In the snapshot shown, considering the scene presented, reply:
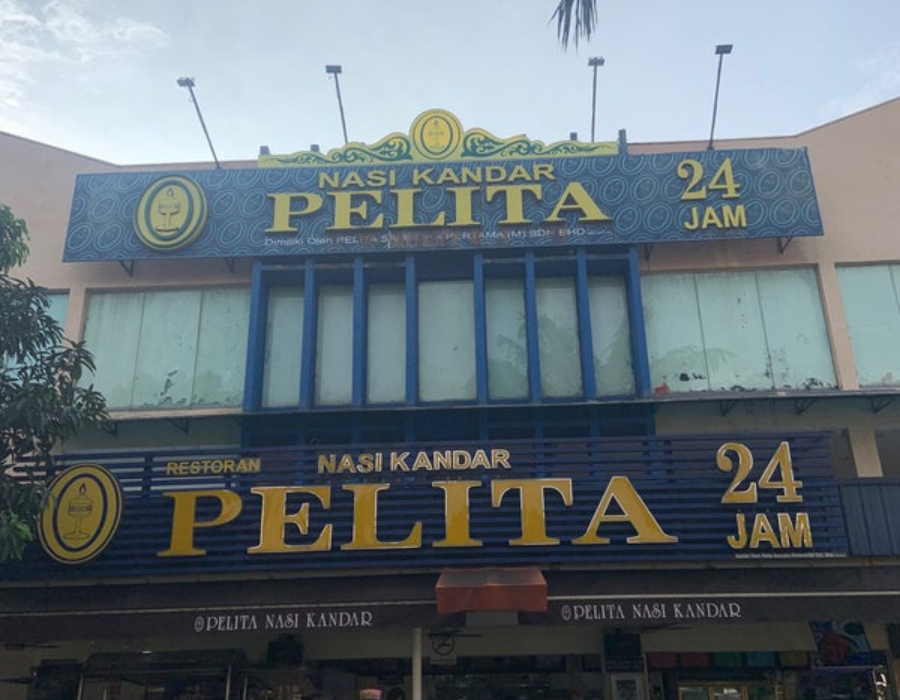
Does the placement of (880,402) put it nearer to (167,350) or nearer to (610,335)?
(610,335)

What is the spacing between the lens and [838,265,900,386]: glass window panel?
13.3 meters

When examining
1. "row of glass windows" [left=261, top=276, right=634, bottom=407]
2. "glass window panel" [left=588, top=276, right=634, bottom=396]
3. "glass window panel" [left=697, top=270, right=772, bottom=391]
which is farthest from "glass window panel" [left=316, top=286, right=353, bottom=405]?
"glass window panel" [left=697, top=270, right=772, bottom=391]

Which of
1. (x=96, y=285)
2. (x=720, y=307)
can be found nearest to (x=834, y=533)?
(x=720, y=307)

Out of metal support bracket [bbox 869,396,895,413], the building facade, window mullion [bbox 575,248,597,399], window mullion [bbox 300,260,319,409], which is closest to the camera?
the building facade

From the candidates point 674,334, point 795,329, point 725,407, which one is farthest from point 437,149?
point 795,329

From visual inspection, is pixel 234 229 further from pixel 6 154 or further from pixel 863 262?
pixel 863 262

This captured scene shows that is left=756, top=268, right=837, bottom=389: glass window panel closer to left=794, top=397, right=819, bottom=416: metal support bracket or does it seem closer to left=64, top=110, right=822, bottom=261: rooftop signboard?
left=794, top=397, right=819, bottom=416: metal support bracket

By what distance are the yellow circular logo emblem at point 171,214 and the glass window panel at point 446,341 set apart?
4121mm

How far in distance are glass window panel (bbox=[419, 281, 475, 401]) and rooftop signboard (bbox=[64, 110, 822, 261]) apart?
854mm

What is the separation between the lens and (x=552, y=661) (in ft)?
41.4

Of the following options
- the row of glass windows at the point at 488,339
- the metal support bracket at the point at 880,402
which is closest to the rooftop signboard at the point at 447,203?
the row of glass windows at the point at 488,339

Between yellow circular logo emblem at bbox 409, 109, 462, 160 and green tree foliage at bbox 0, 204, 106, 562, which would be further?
yellow circular logo emblem at bbox 409, 109, 462, 160

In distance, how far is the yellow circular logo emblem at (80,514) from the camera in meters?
11.0

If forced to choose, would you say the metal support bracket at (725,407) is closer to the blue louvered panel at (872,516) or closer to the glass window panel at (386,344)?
the blue louvered panel at (872,516)
